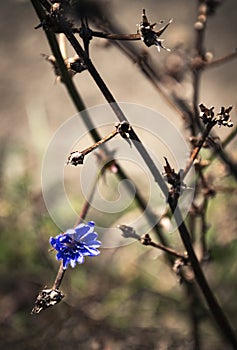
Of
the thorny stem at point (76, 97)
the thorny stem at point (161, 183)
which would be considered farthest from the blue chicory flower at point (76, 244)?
the thorny stem at point (76, 97)

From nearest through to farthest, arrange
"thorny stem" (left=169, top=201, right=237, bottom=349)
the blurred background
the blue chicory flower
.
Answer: the blue chicory flower
"thorny stem" (left=169, top=201, right=237, bottom=349)
the blurred background

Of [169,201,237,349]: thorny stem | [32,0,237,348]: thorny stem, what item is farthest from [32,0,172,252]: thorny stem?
[169,201,237,349]: thorny stem

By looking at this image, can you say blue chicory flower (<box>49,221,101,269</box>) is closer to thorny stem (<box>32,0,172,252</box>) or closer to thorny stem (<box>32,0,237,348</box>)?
thorny stem (<box>32,0,237,348</box>)

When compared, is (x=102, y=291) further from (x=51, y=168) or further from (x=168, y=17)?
(x=168, y=17)

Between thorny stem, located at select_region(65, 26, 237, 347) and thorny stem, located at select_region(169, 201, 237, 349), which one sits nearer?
thorny stem, located at select_region(65, 26, 237, 347)

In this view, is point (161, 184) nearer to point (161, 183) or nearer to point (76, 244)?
point (161, 183)

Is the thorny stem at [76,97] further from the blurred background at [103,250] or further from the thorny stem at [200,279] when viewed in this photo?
the thorny stem at [200,279]

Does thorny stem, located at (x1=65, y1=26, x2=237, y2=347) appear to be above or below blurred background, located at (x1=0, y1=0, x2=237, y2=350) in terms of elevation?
below
